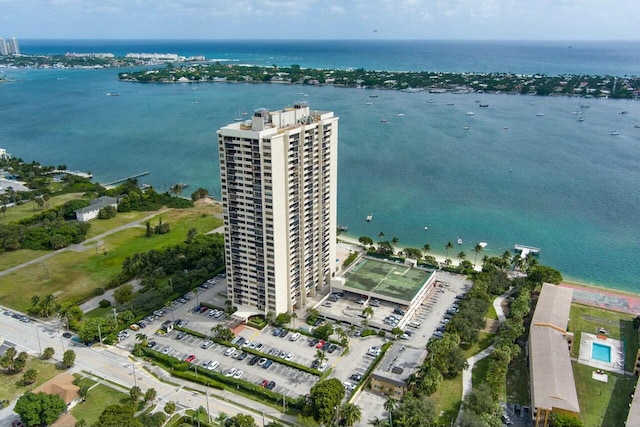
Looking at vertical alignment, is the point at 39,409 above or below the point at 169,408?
above

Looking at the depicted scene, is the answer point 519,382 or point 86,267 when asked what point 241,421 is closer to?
point 519,382

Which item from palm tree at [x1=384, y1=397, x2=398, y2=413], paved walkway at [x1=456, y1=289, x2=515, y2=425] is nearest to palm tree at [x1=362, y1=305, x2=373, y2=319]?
paved walkway at [x1=456, y1=289, x2=515, y2=425]

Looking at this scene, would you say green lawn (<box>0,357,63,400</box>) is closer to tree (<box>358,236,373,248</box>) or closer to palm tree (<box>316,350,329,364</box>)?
palm tree (<box>316,350,329,364</box>)

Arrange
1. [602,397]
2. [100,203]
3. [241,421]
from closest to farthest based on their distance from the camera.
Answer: [241,421] → [602,397] → [100,203]

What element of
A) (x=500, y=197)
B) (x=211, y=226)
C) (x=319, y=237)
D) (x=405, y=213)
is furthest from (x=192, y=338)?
(x=500, y=197)

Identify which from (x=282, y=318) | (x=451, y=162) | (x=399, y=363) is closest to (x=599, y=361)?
(x=399, y=363)

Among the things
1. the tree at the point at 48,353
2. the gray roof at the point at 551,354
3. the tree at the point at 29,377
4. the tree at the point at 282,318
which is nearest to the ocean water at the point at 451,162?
the gray roof at the point at 551,354
